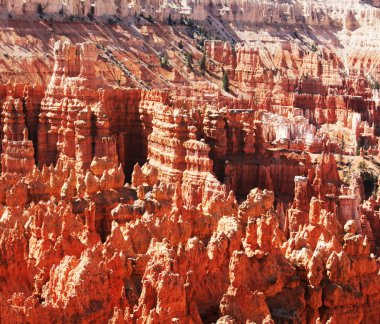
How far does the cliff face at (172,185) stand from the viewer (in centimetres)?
1748

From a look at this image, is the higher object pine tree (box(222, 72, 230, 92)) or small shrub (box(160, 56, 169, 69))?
small shrub (box(160, 56, 169, 69))

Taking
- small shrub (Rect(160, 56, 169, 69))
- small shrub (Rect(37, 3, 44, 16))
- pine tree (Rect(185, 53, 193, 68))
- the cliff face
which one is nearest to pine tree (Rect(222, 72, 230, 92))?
the cliff face

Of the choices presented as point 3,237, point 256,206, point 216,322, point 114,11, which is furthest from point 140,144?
point 114,11

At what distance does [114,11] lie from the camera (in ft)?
307

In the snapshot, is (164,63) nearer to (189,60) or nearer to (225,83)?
(189,60)

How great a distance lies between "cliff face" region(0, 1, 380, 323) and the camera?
57.4ft

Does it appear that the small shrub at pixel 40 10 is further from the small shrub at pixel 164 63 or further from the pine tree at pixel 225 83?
the pine tree at pixel 225 83

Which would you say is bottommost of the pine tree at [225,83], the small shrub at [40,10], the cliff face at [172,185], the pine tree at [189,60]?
the pine tree at [225,83]

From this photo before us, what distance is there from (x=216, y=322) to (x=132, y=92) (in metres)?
28.5

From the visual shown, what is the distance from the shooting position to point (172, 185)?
1099 inches

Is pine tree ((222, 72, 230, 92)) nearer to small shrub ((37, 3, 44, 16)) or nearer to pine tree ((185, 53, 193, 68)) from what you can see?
pine tree ((185, 53, 193, 68))

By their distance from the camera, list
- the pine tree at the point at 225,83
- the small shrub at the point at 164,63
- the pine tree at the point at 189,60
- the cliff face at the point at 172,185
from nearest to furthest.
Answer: the cliff face at the point at 172,185 → the small shrub at the point at 164,63 → the pine tree at the point at 225,83 → the pine tree at the point at 189,60

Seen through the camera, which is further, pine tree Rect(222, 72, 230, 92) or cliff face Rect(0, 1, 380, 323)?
pine tree Rect(222, 72, 230, 92)

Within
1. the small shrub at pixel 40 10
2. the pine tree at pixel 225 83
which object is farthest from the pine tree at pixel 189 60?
the small shrub at pixel 40 10
